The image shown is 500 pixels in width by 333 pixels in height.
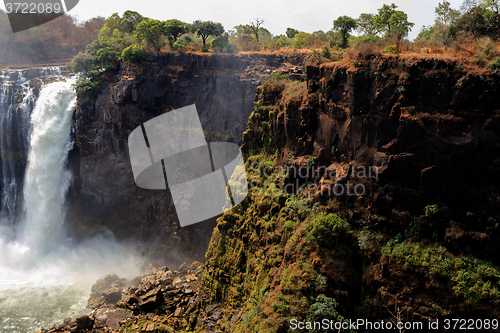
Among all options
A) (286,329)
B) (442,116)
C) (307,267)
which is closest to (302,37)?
(442,116)

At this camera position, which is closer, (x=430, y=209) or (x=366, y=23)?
(x=430, y=209)

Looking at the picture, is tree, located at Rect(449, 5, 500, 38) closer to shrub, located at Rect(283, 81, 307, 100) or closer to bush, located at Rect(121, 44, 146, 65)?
shrub, located at Rect(283, 81, 307, 100)

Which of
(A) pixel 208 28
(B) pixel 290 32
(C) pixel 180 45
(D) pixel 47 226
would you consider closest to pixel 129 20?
(C) pixel 180 45

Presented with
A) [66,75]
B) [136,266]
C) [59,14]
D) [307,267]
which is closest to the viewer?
[307,267]

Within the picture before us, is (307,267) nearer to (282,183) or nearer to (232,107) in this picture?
(282,183)

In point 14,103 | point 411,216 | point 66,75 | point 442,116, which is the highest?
point 66,75

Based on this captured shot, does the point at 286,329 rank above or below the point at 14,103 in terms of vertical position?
below

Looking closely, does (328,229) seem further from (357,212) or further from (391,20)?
(391,20)
